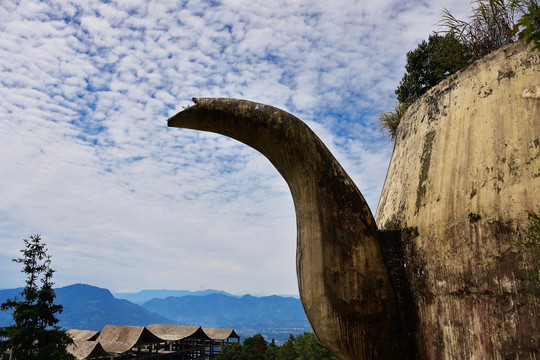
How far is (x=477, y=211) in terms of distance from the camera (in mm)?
2256

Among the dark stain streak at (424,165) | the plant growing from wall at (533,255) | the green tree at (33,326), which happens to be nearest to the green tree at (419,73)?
the dark stain streak at (424,165)

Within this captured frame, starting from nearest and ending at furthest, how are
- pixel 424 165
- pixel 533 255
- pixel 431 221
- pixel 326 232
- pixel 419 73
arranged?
pixel 533 255 → pixel 431 221 → pixel 326 232 → pixel 424 165 → pixel 419 73

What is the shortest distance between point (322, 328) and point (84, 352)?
785 inches

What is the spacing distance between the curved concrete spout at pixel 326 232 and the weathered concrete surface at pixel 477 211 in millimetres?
291

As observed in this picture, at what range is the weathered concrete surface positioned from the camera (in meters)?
2.05

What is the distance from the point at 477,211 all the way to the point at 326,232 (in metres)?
0.95

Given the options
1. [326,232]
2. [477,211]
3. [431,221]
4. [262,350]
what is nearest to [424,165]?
[431,221]

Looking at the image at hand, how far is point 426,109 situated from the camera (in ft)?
10.0

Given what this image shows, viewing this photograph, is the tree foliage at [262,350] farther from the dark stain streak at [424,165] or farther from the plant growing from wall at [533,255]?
the plant growing from wall at [533,255]

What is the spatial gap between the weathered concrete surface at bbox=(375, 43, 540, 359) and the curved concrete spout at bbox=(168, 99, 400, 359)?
0.29m

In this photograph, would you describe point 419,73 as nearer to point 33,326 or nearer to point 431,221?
point 431,221

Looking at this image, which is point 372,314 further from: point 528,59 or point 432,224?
point 528,59

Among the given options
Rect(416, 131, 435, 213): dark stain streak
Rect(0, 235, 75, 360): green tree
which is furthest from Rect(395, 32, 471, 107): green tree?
Rect(0, 235, 75, 360): green tree

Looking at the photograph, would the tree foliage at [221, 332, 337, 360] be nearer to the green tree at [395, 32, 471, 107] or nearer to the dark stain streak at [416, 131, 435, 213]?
the green tree at [395, 32, 471, 107]
